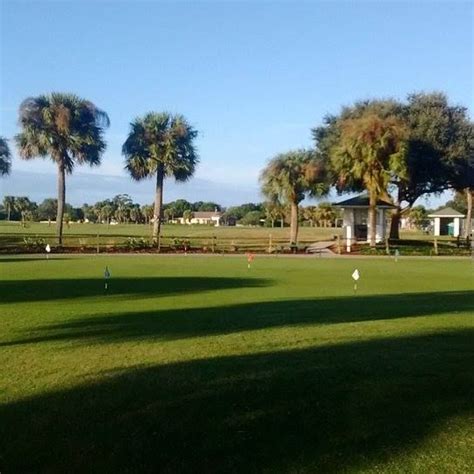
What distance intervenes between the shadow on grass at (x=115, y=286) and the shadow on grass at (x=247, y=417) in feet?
34.8

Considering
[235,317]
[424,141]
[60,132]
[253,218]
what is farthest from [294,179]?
[253,218]

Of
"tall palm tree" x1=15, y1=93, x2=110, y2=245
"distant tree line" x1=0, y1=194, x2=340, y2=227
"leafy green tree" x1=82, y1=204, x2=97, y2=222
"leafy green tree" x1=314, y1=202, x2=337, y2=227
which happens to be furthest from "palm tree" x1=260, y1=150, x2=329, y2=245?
"leafy green tree" x1=82, y1=204, x2=97, y2=222

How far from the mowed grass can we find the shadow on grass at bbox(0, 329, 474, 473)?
18 millimetres

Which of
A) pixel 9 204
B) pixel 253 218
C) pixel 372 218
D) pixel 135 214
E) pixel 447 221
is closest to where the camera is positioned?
pixel 372 218

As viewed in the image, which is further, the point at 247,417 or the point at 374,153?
the point at 374,153

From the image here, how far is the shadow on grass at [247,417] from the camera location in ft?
17.1

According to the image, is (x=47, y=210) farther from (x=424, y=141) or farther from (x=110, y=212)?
(x=424, y=141)

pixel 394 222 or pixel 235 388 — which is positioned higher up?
pixel 394 222

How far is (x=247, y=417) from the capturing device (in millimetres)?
6242

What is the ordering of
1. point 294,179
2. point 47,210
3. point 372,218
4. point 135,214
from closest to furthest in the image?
point 372,218 → point 294,179 → point 47,210 → point 135,214

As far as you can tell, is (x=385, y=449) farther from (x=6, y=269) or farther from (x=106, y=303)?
(x=6, y=269)

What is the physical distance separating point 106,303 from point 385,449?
1220 centimetres

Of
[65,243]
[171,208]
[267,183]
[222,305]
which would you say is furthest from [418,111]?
[171,208]

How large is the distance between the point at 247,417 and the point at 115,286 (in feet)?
52.8
